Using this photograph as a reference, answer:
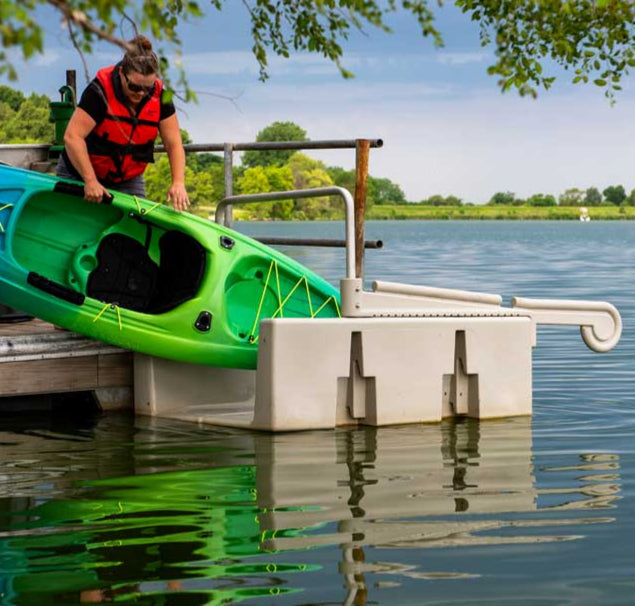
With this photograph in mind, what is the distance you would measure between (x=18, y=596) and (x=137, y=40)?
4221 millimetres

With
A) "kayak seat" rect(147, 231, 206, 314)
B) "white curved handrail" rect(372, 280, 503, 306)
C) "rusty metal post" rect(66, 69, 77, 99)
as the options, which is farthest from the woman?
"rusty metal post" rect(66, 69, 77, 99)

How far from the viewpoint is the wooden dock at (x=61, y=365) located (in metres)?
9.21

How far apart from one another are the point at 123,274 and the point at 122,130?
39.6 inches

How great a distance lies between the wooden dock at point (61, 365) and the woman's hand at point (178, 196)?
3.44 feet

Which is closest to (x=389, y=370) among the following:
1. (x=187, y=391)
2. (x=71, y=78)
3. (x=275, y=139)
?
(x=187, y=391)

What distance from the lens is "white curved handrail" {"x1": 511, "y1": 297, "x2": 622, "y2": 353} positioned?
33.0 ft

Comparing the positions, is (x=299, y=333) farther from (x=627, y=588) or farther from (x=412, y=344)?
(x=627, y=588)

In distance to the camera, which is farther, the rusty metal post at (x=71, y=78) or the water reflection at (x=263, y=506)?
the rusty metal post at (x=71, y=78)

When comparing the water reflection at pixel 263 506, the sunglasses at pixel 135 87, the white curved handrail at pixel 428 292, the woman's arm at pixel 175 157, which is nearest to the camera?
the water reflection at pixel 263 506

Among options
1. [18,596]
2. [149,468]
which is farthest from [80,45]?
[149,468]

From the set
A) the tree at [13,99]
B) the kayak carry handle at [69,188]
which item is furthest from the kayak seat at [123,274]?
the tree at [13,99]

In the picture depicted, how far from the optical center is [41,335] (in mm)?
9312

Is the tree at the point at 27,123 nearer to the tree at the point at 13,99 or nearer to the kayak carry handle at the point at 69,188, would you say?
the tree at the point at 13,99

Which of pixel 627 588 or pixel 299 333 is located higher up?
pixel 299 333
